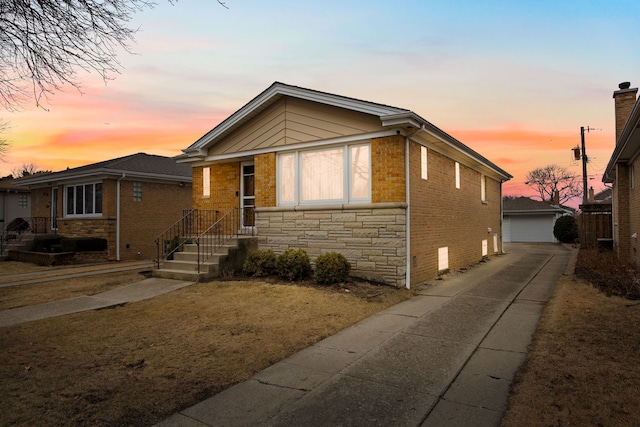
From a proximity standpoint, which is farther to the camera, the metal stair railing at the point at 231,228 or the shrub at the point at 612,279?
the metal stair railing at the point at 231,228

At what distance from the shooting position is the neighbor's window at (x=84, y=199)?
17955 millimetres

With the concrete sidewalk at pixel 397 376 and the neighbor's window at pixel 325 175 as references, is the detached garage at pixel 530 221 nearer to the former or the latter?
the neighbor's window at pixel 325 175

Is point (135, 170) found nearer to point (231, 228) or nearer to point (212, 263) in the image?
point (231, 228)

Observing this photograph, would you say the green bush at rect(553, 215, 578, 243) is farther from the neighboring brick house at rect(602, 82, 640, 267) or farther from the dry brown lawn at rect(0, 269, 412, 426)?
the dry brown lawn at rect(0, 269, 412, 426)

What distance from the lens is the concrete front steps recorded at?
991 cm

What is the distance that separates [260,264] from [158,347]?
4.80 metres

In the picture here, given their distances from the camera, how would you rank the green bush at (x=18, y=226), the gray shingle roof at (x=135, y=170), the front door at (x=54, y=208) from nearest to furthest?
1. the gray shingle roof at (x=135, y=170)
2. the front door at (x=54, y=208)
3. the green bush at (x=18, y=226)

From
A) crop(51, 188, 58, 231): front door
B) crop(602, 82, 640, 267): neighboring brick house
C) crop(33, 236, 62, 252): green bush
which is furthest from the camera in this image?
crop(51, 188, 58, 231): front door

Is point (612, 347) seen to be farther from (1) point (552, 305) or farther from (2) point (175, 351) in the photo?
(2) point (175, 351)

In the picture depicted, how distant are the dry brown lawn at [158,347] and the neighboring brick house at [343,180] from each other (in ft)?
5.14

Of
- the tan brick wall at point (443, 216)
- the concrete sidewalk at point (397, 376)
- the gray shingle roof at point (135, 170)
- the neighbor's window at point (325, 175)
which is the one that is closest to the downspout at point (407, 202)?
the tan brick wall at point (443, 216)

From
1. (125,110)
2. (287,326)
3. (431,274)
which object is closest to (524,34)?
(431,274)

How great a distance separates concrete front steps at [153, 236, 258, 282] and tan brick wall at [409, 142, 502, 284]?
466 cm

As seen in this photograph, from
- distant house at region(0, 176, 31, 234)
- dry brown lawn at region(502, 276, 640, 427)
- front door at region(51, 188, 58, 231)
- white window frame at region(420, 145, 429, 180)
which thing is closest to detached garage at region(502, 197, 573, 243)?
white window frame at region(420, 145, 429, 180)
